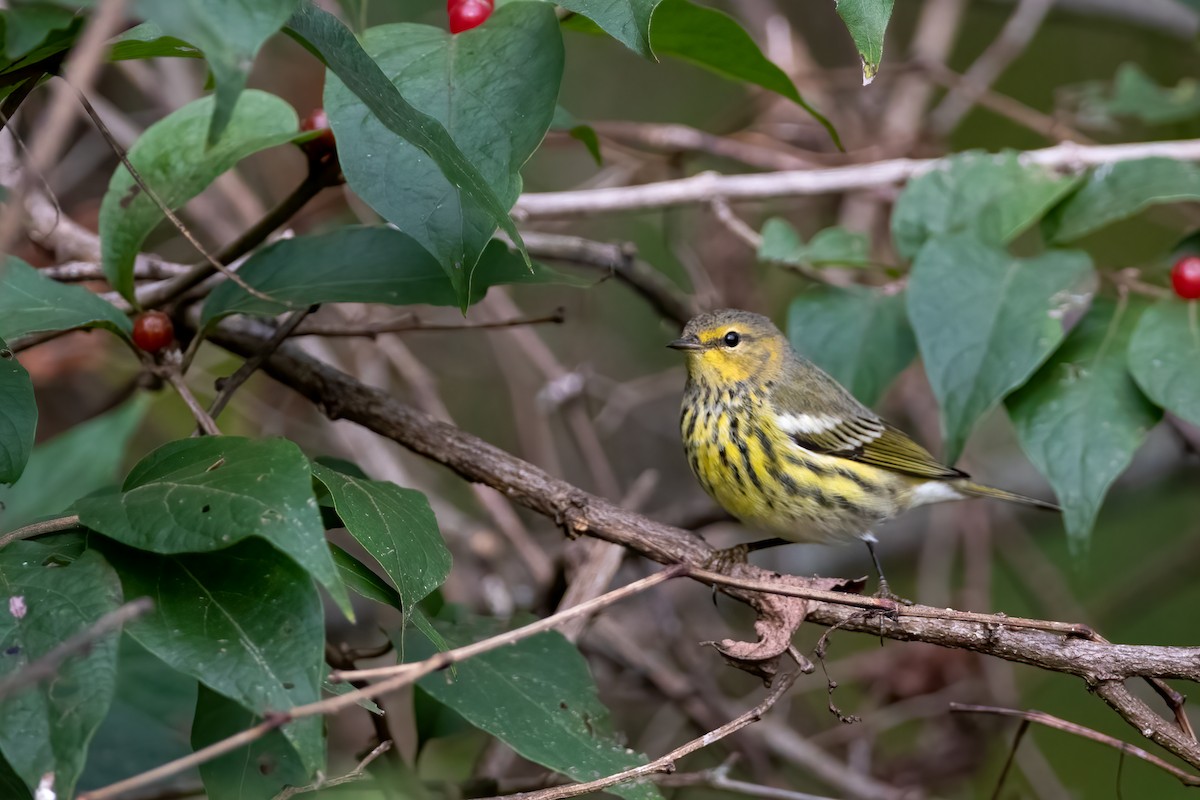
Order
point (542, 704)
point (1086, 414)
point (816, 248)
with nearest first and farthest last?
point (542, 704)
point (1086, 414)
point (816, 248)

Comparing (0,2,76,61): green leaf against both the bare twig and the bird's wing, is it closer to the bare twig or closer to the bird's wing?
the bare twig

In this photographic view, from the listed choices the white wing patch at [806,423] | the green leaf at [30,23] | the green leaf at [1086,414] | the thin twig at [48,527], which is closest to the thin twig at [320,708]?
the thin twig at [48,527]

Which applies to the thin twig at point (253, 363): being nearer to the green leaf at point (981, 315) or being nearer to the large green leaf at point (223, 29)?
the large green leaf at point (223, 29)

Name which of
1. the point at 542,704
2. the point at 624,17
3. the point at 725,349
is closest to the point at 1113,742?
the point at 542,704

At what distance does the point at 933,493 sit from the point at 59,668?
2.57 metres

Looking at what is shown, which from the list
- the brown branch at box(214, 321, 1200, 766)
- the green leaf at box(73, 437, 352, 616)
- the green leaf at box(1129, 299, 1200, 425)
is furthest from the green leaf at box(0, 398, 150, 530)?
the green leaf at box(1129, 299, 1200, 425)

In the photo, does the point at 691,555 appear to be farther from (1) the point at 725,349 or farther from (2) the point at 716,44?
(1) the point at 725,349

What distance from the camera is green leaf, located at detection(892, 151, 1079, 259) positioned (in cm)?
275

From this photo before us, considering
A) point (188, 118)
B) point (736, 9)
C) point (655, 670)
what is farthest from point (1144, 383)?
point (736, 9)

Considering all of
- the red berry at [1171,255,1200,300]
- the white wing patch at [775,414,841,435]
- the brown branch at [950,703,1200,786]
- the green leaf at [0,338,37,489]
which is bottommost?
the white wing patch at [775,414,841,435]

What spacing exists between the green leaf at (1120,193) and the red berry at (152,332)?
7.07ft

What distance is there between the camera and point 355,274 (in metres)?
2.03

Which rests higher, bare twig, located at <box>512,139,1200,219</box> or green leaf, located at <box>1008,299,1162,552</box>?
bare twig, located at <box>512,139,1200,219</box>

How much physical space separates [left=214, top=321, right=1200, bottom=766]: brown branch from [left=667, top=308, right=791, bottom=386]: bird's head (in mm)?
1129
